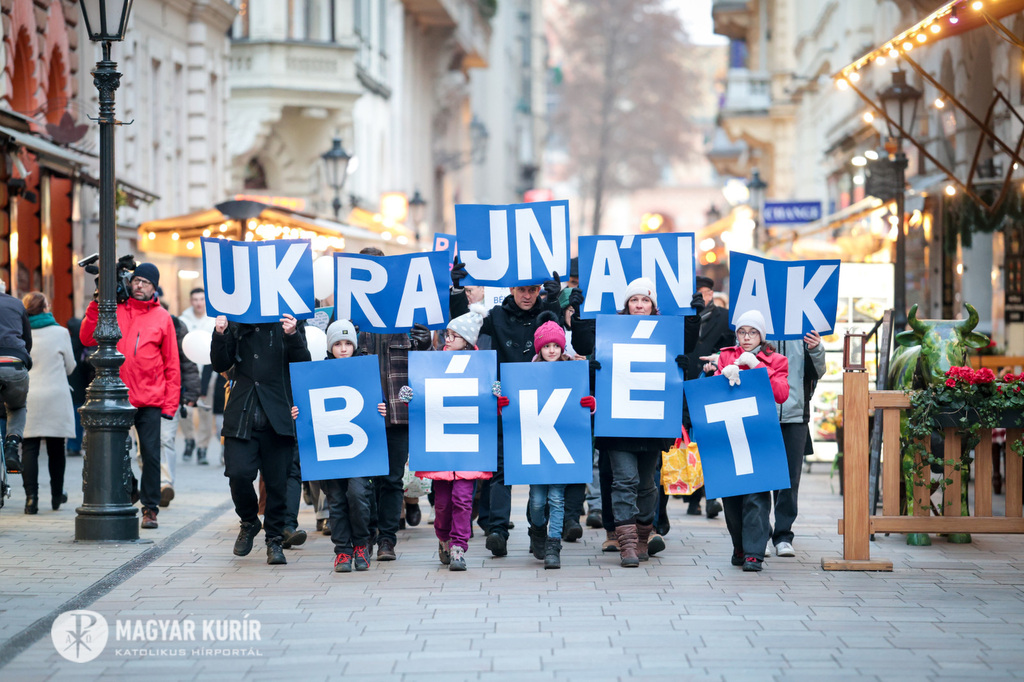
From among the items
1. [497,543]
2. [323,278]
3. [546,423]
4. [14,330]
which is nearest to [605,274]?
[546,423]

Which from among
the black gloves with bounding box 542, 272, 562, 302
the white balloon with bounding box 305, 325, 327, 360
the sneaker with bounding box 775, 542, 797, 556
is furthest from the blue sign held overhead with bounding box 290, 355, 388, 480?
the sneaker with bounding box 775, 542, 797, 556

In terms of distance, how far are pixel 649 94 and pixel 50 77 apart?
57.9 m

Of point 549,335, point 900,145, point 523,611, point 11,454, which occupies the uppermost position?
point 900,145

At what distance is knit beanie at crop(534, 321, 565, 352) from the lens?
965 centimetres

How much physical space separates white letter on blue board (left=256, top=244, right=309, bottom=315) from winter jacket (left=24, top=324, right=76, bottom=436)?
3342 mm

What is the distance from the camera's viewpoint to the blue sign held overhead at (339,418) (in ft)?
31.3

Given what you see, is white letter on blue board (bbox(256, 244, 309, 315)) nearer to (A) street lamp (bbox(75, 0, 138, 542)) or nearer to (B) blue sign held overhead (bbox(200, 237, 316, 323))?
(B) blue sign held overhead (bbox(200, 237, 316, 323))

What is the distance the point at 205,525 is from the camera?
1147 cm

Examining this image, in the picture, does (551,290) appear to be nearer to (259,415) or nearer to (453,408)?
(453,408)

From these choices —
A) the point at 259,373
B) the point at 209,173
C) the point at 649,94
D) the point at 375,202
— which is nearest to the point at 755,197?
the point at 209,173

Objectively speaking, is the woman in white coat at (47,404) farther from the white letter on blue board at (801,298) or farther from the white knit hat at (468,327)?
the white letter on blue board at (801,298)

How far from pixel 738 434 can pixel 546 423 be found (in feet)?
4.09

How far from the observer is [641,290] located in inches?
390

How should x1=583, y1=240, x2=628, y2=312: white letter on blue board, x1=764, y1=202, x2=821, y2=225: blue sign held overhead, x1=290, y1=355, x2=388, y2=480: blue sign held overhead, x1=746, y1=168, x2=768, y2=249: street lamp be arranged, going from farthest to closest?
x1=746, y1=168, x2=768, y2=249: street lamp, x1=764, y1=202, x2=821, y2=225: blue sign held overhead, x1=583, y1=240, x2=628, y2=312: white letter on blue board, x1=290, y1=355, x2=388, y2=480: blue sign held overhead
